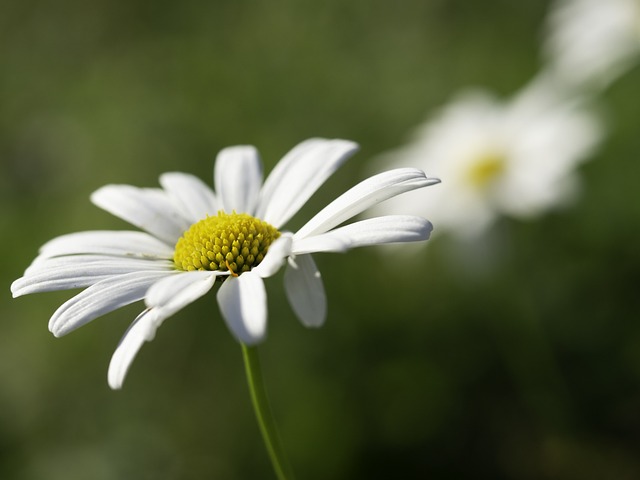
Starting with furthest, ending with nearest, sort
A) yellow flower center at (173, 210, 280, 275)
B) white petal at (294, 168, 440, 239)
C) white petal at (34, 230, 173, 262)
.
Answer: white petal at (34, 230, 173, 262), yellow flower center at (173, 210, 280, 275), white petal at (294, 168, 440, 239)

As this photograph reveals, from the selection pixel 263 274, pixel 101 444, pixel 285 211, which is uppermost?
pixel 285 211

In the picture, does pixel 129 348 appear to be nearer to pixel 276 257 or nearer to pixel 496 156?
pixel 276 257

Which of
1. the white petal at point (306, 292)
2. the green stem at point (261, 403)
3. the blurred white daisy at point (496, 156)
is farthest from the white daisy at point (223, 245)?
the blurred white daisy at point (496, 156)

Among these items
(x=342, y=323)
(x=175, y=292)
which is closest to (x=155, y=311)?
(x=175, y=292)

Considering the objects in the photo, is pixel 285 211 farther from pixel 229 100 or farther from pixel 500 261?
pixel 229 100

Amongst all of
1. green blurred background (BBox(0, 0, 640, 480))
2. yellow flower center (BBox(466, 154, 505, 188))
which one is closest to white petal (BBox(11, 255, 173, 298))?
green blurred background (BBox(0, 0, 640, 480))

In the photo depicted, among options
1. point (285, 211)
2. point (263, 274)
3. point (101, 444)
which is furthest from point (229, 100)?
point (263, 274)

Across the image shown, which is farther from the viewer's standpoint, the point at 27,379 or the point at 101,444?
the point at 27,379

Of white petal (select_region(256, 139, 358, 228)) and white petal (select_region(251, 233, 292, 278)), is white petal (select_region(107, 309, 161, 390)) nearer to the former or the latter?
white petal (select_region(251, 233, 292, 278))
